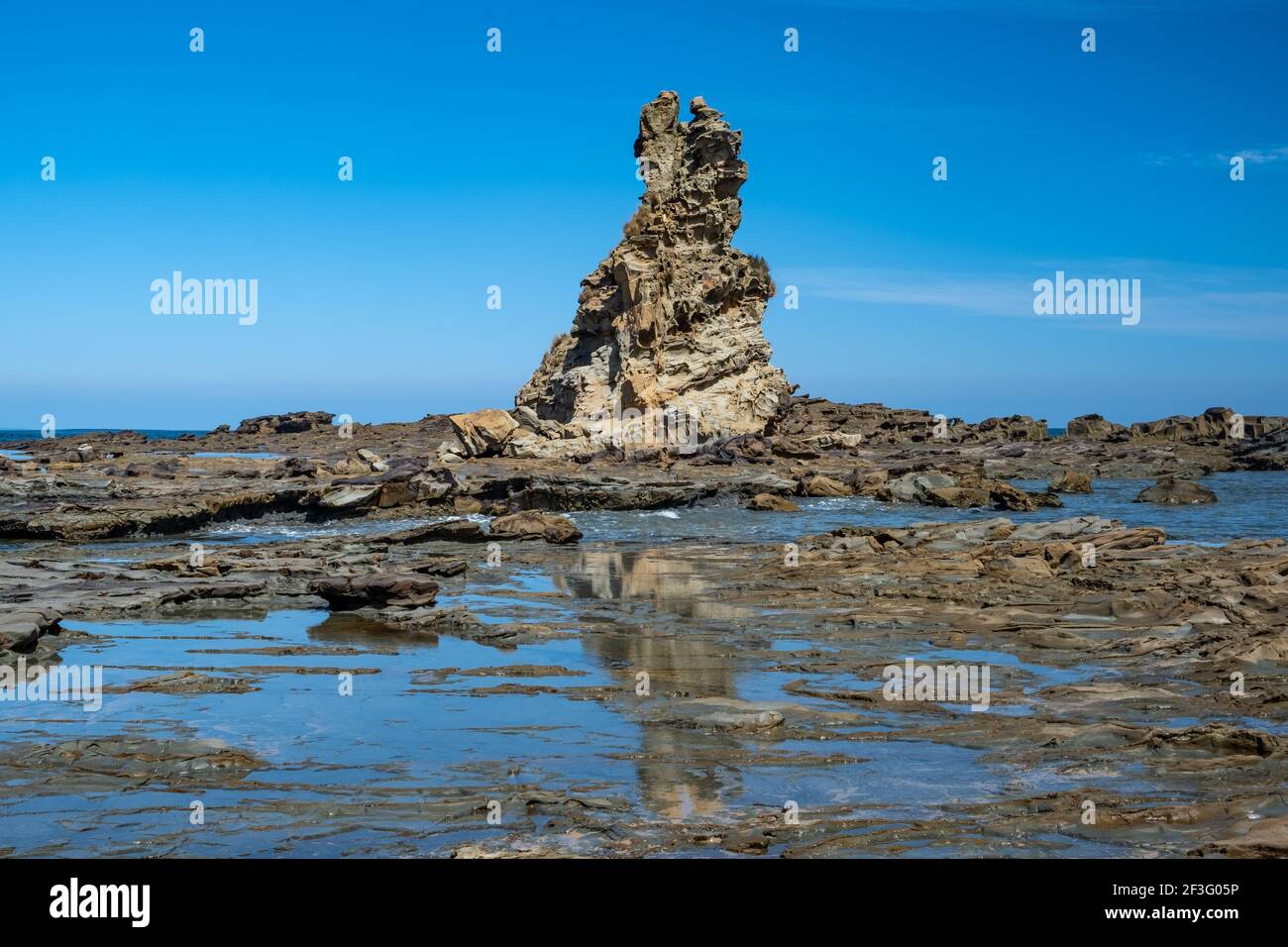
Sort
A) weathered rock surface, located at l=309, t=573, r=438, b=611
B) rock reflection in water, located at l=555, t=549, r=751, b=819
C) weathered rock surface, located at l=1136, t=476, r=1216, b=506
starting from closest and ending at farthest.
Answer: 1. rock reflection in water, located at l=555, t=549, r=751, b=819
2. weathered rock surface, located at l=309, t=573, r=438, b=611
3. weathered rock surface, located at l=1136, t=476, r=1216, b=506

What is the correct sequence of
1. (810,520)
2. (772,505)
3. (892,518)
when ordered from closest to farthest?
(810,520) → (892,518) → (772,505)

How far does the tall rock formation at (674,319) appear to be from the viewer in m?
38.9

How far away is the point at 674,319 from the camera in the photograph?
3941 cm

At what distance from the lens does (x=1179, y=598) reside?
41.0 ft

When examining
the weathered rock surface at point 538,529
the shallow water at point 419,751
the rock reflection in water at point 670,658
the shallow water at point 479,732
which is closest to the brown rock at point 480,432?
the weathered rock surface at point 538,529

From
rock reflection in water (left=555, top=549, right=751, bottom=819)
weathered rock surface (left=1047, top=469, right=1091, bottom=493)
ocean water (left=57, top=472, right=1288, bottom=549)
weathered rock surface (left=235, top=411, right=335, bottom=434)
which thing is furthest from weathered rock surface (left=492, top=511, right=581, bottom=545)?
weathered rock surface (left=235, top=411, right=335, bottom=434)

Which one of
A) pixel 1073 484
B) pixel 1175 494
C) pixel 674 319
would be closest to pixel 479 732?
pixel 1175 494

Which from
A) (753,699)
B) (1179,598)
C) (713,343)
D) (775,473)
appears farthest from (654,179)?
(753,699)

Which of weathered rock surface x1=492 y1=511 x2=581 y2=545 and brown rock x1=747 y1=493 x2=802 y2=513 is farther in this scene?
brown rock x1=747 y1=493 x2=802 y2=513

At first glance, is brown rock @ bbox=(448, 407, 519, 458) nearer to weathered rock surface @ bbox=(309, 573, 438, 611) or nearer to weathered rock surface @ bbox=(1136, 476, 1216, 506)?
weathered rock surface @ bbox=(1136, 476, 1216, 506)

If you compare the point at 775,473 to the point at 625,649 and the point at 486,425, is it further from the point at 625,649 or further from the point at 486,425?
the point at 625,649

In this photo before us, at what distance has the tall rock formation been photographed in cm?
3891

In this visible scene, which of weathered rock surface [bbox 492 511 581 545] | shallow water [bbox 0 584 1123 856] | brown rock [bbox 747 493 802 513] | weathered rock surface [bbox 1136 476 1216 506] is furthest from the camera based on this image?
weathered rock surface [bbox 1136 476 1216 506]

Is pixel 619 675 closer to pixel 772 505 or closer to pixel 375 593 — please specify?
pixel 375 593
